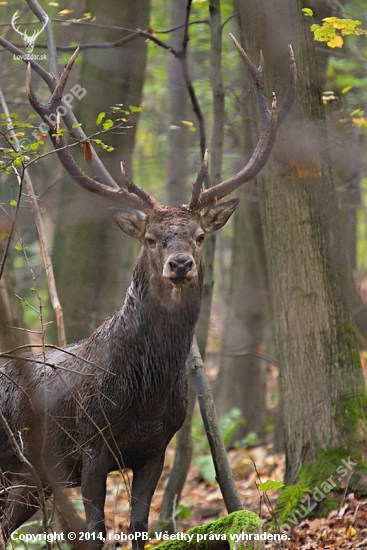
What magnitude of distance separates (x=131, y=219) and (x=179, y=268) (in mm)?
Answer: 943

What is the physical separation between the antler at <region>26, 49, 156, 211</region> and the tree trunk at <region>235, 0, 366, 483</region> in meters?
1.55

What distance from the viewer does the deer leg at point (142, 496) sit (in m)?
5.64

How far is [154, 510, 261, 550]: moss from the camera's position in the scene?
4609 millimetres

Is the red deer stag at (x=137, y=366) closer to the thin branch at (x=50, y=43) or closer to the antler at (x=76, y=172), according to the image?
the antler at (x=76, y=172)

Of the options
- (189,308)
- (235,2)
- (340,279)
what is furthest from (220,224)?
(235,2)

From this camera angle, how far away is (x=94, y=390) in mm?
5711

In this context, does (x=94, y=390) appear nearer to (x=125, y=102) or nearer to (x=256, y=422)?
(x=125, y=102)

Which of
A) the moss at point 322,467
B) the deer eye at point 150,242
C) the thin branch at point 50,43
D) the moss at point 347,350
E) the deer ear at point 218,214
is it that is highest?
the thin branch at point 50,43

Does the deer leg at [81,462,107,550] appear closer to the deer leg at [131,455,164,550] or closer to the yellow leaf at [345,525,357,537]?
the deer leg at [131,455,164,550]

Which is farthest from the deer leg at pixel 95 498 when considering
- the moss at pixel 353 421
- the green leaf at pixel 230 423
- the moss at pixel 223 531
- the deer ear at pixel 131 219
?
the green leaf at pixel 230 423

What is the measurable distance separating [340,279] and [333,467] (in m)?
1.62

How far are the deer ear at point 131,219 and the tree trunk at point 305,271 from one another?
150cm

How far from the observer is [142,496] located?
18.9 feet

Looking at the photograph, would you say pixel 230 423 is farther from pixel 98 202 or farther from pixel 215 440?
pixel 215 440
